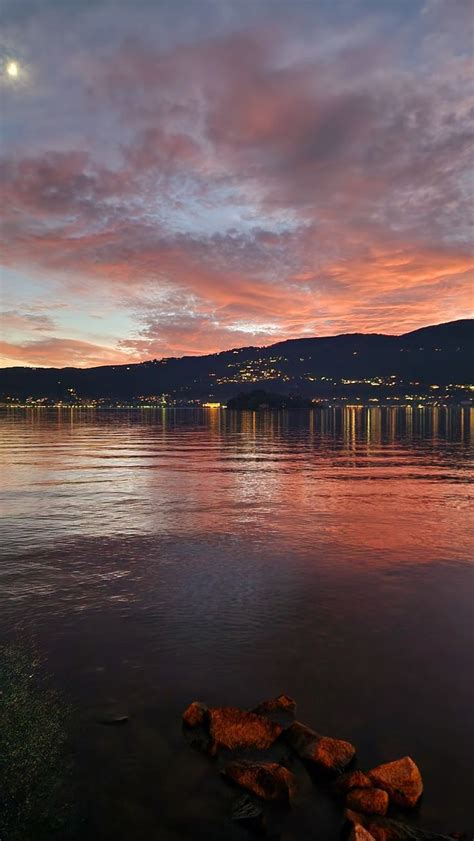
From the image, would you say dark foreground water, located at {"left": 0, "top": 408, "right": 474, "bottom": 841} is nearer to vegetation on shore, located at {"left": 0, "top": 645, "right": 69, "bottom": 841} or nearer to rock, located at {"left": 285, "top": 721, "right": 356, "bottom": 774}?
vegetation on shore, located at {"left": 0, "top": 645, "right": 69, "bottom": 841}

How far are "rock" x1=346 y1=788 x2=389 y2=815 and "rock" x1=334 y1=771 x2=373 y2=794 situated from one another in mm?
149

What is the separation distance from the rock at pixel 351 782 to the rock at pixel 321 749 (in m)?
0.33

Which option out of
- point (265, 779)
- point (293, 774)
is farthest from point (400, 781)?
point (265, 779)

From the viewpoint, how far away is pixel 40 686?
1106cm

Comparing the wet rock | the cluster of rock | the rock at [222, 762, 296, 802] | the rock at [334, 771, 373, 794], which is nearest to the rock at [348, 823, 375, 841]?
the cluster of rock

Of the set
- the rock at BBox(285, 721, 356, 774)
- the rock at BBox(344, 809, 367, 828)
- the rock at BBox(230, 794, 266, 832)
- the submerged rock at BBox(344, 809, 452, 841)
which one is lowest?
the rock at BBox(230, 794, 266, 832)

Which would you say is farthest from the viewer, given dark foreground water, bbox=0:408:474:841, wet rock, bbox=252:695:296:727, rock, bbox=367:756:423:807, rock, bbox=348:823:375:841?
wet rock, bbox=252:695:296:727

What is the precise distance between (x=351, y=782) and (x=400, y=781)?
0.75 m

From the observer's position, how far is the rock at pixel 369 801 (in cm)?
771

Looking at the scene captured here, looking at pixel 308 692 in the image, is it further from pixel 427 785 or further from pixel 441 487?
pixel 441 487

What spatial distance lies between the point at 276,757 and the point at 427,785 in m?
2.50

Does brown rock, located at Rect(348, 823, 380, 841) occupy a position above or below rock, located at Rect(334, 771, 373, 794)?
above

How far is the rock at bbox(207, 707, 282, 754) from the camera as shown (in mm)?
A: 9102

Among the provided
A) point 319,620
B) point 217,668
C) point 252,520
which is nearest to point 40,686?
point 217,668
